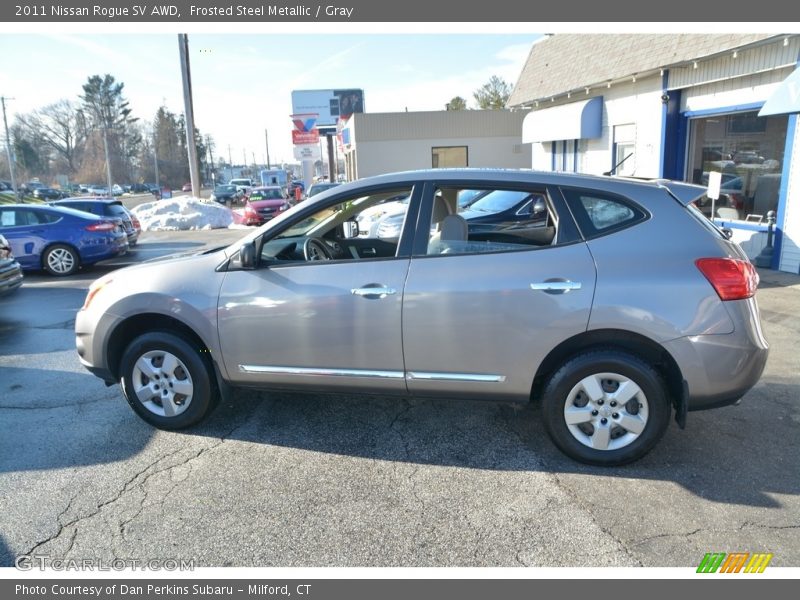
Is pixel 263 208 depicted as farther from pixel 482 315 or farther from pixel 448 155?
pixel 482 315

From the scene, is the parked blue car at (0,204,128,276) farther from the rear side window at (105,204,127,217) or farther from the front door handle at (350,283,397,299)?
the front door handle at (350,283,397,299)

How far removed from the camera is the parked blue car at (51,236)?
11.4 metres

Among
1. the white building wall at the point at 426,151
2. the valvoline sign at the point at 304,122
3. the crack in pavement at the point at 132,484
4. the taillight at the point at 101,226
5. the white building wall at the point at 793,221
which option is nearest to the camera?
the crack in pavement at the point at 132,484

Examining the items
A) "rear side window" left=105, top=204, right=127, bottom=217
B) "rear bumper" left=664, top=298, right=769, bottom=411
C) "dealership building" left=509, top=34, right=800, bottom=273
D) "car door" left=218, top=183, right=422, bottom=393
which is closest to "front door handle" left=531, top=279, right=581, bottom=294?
"rear bumper" left=664, top=298, right=769, bottom=411

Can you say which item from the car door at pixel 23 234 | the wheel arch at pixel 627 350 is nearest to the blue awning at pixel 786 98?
the wheel arch at pixel 627 350

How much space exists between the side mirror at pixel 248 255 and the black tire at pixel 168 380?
2.54ft

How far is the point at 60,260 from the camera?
11594 mm

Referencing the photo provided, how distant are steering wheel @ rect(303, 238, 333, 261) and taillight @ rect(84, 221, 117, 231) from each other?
9430 mm

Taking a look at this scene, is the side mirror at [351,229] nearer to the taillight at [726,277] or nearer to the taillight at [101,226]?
the taillight at [726,277]

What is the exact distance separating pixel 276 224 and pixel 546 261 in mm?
1828

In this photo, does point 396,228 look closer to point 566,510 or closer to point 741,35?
point 566,510

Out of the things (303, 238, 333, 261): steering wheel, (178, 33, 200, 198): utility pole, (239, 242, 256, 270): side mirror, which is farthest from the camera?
(178, 33, 200, 198): utility pole

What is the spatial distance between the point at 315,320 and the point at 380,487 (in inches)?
44.9

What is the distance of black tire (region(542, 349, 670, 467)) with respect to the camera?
339cm
